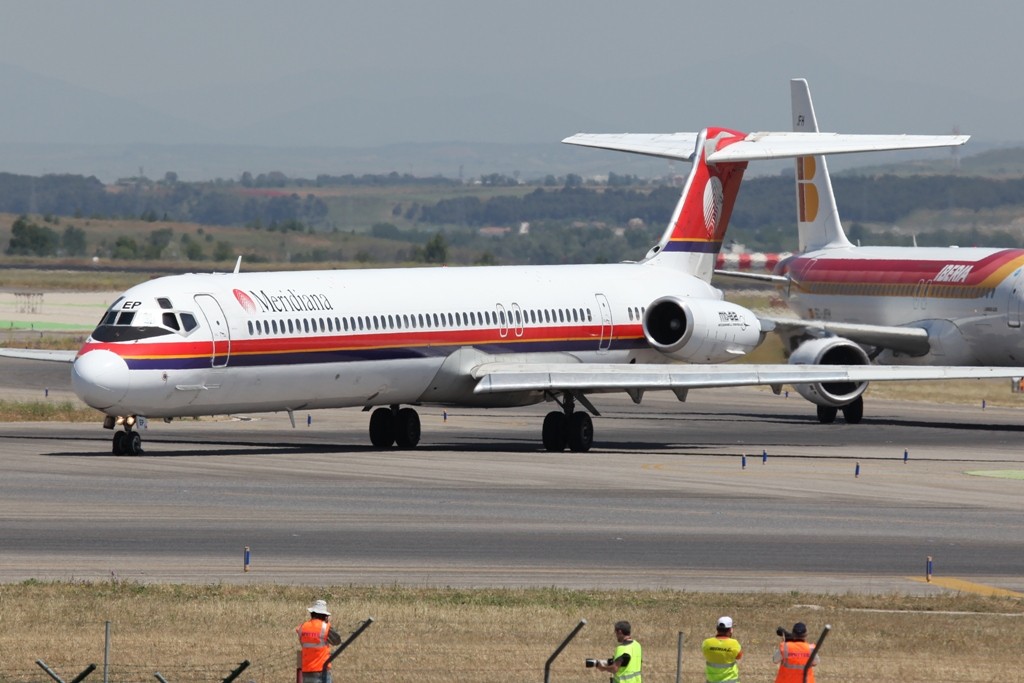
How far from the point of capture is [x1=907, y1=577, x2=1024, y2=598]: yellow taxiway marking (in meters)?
24.8

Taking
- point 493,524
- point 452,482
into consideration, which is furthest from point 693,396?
point 493,524

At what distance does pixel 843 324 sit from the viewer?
5647 cm

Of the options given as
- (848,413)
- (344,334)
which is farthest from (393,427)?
(848,413)

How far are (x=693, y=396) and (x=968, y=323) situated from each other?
1262 centimetres

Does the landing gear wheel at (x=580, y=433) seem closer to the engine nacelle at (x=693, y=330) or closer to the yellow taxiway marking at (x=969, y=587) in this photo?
the engine nacelle at (x=693, y=330)

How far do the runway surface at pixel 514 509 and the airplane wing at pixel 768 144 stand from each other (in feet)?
22.6

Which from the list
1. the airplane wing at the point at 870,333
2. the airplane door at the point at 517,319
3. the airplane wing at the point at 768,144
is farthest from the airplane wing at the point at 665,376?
the airplane wing at the point at 870,333

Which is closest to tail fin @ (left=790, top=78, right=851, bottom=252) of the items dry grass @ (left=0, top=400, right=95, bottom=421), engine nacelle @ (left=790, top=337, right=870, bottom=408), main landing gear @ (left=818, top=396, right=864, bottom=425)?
engine nacelle @ (left=790, top=337, right=870, bottom=408)

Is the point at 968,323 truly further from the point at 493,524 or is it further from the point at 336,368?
the point at 493,524

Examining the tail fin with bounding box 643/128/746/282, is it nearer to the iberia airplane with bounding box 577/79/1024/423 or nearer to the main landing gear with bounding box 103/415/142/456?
the iberia airplane with bounding box 577/79/1024/423

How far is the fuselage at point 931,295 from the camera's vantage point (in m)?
53.3

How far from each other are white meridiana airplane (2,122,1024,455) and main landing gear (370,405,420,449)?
0.10 ft

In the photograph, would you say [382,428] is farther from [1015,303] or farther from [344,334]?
[1015,303]

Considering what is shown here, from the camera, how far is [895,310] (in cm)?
5694
